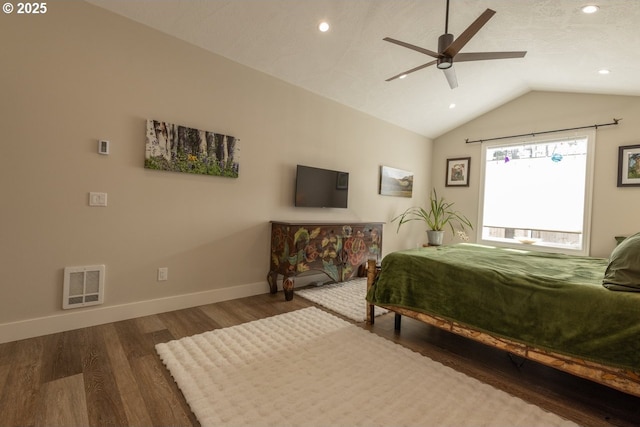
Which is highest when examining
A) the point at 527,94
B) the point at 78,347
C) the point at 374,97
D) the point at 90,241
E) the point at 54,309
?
the point at 527,94

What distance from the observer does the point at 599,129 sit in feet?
13.0

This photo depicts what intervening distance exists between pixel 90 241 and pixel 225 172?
131 centimetres

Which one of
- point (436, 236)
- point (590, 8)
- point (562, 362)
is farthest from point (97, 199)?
point (436, 236)

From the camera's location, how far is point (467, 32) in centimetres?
202

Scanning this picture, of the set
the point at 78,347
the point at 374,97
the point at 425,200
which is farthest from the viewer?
the point at 425,200

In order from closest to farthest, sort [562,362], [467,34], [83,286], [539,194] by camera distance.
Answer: [562,362] < [467,34] < [83,286] < [539,194]

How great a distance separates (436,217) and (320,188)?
8.18 feet

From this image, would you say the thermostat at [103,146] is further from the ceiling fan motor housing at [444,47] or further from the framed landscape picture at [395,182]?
the framed landscape picture at [395,182]

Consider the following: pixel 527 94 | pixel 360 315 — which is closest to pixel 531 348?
pixel 360 315

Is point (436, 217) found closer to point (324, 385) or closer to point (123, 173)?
point (324, 385)

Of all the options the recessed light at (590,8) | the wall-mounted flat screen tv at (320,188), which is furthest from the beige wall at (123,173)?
the recessed light at (590,8)

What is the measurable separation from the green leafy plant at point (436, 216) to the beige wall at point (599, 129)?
1407mm

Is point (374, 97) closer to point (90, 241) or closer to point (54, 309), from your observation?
point (90, 241)

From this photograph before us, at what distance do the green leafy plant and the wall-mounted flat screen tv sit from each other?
146 cm
